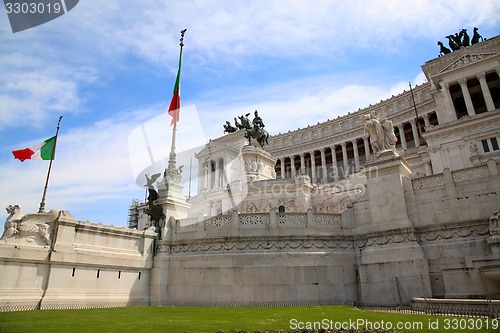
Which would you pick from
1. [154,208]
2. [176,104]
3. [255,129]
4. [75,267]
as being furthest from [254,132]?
[75,267]

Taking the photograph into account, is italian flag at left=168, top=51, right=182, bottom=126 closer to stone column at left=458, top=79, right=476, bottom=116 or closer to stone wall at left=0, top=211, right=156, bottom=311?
stone wall at left=0, top=211, right=156, bottom=311

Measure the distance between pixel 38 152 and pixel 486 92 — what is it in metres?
59.4

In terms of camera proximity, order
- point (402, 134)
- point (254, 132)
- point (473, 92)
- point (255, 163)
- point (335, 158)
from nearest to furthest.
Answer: point (255, 163) < point (254, 132) < point (473, 92) < point (402, 134) < point (335, 158)

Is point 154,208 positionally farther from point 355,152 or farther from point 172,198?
point 355,152

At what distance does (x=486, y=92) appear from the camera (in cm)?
4916

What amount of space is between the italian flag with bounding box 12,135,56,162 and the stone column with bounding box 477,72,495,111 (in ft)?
188

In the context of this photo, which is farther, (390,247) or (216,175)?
(216,175)

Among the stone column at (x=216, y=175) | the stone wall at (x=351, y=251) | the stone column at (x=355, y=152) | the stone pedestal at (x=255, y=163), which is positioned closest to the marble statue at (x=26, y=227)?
the stone wall at (x=351, y=251)

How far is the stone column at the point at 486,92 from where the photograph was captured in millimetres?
48422

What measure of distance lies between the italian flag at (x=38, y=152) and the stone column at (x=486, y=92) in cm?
5740

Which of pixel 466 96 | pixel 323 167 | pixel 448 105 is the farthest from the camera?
pixel 323 167

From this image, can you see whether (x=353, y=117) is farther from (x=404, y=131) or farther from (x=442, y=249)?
(x=442, y=249)

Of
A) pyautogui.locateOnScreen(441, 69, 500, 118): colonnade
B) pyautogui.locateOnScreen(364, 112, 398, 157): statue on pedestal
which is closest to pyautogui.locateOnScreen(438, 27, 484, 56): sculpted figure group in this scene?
pyautogui.locateOnScreen(441, 69, 500, 118): colonnade

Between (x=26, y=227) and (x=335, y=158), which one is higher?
(x=335, y=158)
